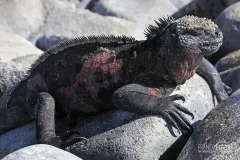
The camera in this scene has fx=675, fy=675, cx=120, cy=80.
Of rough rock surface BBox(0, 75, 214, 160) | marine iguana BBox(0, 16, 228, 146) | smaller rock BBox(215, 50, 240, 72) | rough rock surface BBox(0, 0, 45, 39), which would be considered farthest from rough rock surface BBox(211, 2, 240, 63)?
rough rock surface BBox(0, 0, 45, 39)

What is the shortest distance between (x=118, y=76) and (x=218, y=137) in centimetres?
129

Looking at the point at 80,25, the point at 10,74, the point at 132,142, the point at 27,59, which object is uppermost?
the point at 132,142

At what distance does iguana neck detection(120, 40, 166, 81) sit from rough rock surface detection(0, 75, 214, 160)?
0.32 meters

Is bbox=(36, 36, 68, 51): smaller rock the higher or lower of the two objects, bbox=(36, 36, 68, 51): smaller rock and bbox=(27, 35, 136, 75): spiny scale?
the lower

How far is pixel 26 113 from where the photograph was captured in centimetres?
620

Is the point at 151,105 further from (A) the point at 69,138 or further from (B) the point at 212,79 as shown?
(B) the point at 212,79

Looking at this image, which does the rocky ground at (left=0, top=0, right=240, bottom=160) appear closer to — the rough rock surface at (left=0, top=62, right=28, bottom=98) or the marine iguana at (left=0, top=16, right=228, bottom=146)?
the rough rock surface at (left=0, top=62, right=28, bottom=98)

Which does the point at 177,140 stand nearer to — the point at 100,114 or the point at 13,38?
the point at 100,114

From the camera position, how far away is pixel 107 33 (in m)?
Result: 9.86

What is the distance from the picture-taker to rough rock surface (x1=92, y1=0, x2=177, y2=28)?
1188 centimetres

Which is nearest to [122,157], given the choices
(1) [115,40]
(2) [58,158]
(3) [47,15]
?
(2) [58,158]

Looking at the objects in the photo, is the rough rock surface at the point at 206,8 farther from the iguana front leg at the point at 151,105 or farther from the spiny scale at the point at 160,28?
the iguana front leg at the point at 151,105

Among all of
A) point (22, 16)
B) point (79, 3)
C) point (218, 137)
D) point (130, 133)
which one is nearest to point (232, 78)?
point (130, 133)

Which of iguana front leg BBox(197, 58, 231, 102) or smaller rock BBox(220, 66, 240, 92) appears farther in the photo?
smaller rock BBox(220, 66, 240, 92)
